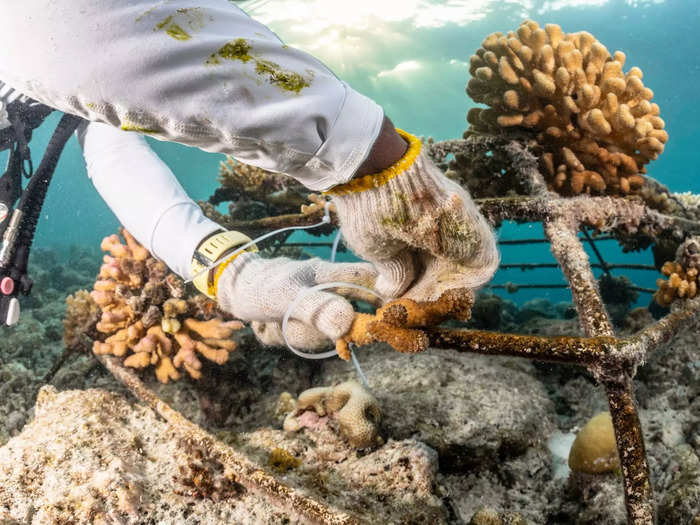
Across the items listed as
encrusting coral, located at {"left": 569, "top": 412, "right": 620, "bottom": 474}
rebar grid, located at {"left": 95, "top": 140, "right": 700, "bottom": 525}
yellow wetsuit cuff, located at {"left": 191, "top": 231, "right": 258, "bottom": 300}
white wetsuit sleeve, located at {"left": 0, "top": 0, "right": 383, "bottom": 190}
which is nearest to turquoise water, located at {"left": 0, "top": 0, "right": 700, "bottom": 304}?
yellow wetsuit cuff, located at {"left": 191, "top": 231, "right": 258, "bottom": 300}

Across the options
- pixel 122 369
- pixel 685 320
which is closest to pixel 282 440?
pixel 122 369

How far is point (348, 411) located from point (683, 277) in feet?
9.87

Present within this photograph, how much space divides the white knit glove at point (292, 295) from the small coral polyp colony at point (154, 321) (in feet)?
4.45

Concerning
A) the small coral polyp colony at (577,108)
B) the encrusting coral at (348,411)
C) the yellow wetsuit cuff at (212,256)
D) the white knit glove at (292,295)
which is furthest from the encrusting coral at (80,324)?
the small coral polyp colony at (577,108)

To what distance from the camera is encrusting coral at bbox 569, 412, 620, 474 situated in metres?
2.38

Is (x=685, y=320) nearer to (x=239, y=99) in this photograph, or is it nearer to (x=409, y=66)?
(x=239, y=99)

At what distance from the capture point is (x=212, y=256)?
2.31 meters

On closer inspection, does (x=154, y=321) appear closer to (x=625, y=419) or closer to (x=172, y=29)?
(x=172, y=29)

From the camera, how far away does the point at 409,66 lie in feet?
122

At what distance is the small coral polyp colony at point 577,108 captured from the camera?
3412 millimetres

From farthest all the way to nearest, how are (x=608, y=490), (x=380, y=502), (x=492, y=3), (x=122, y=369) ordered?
(x=492, y=3), (x=122, y=369), (x=608, y=490), (x=380, y=502)

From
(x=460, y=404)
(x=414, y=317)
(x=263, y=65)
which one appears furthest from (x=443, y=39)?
(x=263, y=65)

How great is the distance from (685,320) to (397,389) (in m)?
2.06

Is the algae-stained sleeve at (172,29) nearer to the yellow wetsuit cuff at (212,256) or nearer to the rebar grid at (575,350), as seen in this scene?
the rebar grid at (575,350)
